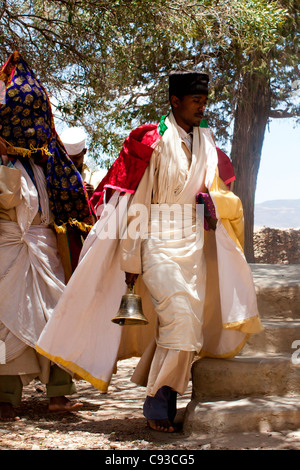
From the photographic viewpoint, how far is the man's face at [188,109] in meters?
4.25

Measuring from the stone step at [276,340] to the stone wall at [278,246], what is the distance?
37.6 ft

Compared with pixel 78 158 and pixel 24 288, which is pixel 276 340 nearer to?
pixel 24 288

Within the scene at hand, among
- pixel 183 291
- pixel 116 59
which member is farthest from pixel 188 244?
pixel 116 59

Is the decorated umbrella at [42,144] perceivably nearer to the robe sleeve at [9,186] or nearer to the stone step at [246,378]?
the robe sleeve at [9,186]

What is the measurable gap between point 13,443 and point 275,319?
95.6 inches

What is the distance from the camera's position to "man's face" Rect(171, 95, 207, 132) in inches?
167

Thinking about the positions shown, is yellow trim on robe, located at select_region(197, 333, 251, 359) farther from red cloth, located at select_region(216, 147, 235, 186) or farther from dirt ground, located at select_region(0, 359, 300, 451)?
red cloth, located at select_region(216, 147, 235, 186)

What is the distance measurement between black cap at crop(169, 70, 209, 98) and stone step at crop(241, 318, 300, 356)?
70.3 inches

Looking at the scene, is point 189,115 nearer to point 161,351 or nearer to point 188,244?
point 188,244

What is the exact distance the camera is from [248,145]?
1313 centimetres

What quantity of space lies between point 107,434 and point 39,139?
2189 mm

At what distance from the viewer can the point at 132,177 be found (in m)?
4.07

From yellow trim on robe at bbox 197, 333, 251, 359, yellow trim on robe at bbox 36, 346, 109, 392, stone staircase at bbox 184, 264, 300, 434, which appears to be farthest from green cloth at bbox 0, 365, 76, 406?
yellow trim on robe at bbox 197, 333, 251, 359

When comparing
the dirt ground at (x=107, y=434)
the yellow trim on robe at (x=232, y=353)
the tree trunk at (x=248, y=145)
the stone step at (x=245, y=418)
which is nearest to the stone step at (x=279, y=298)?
the dirt ground at (x=107, y=434)
